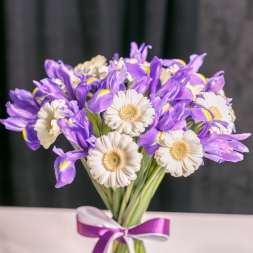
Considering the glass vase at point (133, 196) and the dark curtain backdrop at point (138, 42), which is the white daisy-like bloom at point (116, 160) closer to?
the glass vase at point (133, 196)

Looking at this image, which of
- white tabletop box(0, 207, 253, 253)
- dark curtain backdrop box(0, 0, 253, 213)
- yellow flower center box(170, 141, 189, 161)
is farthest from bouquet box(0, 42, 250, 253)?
dark curtain backdrop box(0, 0, 253, 213)

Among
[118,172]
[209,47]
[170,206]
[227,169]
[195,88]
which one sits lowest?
[170,206]

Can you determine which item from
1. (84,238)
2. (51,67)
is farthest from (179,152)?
(84,238)

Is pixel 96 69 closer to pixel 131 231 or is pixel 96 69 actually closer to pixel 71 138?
pixel 71 138

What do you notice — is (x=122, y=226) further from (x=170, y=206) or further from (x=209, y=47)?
(x=209, y=47)

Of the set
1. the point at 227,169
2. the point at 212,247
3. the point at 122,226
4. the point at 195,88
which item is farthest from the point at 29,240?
the point at 227,169

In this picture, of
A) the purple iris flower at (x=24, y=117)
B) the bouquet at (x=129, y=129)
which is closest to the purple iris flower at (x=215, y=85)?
the bouquet at (x=129, y=129)

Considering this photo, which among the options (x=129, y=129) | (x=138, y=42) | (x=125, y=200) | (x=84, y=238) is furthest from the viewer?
(x=138, y=42)
